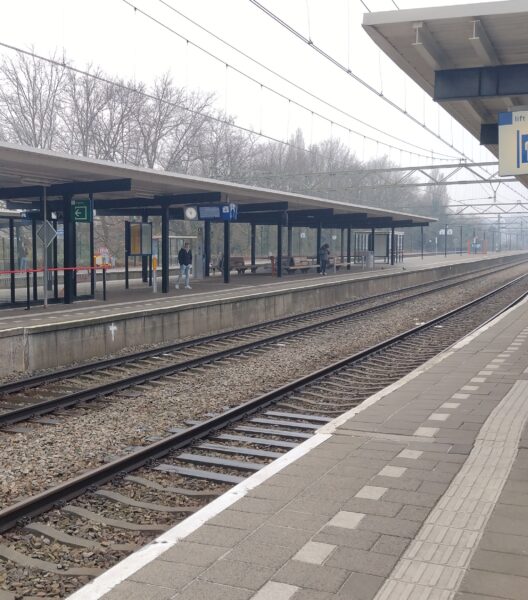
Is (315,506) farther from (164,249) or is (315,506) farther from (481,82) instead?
(164,249)

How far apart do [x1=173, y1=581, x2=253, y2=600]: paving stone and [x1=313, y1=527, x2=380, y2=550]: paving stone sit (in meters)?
0.71

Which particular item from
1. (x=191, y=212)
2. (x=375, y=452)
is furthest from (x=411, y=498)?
(x=191, y=212)

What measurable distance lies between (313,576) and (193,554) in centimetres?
64

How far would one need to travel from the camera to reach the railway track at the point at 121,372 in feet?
28.0

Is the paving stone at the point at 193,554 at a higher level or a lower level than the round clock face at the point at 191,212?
lower

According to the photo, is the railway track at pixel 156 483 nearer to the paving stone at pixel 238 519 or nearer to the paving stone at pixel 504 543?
the paving stone at pixel 238 519

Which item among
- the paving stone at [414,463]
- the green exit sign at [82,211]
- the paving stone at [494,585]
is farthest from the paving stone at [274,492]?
the green exit sign at [82,211]

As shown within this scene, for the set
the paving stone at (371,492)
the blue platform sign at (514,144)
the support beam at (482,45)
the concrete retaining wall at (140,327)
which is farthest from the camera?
the concrete retaining wall at (140,327)

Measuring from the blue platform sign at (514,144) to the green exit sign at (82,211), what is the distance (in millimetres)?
9398

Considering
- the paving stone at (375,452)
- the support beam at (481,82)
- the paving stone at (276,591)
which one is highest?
the support beam at (481,82)

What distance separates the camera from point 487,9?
8.56m

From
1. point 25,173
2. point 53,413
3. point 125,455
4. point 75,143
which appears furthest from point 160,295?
point 75,143

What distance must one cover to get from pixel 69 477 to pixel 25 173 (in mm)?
10896

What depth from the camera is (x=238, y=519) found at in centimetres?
421
